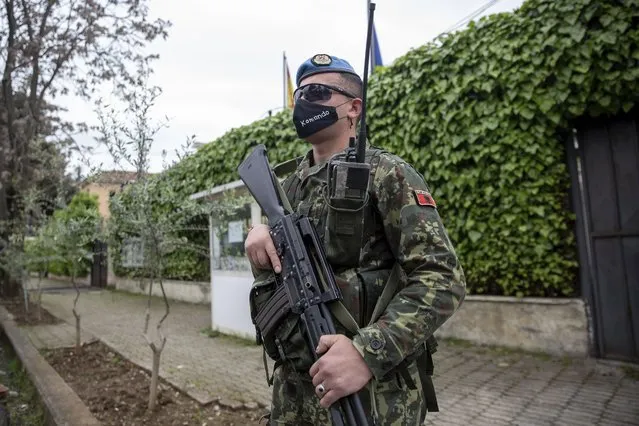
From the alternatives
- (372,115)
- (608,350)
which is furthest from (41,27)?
(608,350)

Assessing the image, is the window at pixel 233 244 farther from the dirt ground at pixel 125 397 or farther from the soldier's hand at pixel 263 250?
the soldier's hand at pixel 263 250

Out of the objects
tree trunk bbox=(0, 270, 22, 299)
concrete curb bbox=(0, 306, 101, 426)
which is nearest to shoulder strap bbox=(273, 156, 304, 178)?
concrete curb bbox=(0, 306, 101, 426)

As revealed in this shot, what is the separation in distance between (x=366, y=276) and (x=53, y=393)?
3.88m

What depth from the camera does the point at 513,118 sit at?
16.4 feet

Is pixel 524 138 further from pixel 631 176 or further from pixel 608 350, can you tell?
pixel 608 350

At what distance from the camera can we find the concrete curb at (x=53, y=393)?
338cm

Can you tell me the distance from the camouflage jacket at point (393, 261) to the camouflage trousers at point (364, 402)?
161 millimetres

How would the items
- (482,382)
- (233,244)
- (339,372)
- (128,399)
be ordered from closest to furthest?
(339,372)
(128,399)
(482,382)
(233,244)

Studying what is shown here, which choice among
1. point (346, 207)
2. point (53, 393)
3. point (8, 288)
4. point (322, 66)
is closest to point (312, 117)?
point (322, 66)

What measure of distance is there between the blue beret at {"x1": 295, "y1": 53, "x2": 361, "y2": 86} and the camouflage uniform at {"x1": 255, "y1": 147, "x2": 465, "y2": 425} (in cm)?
39

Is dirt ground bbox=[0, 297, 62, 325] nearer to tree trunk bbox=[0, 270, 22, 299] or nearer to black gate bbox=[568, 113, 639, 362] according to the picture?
tree trunk bbox=[0, 270, 22, 299]

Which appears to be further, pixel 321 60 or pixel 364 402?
pixel 321 60

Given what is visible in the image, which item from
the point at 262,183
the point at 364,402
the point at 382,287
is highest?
the point at 262,183

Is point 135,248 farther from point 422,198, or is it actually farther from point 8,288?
point 8,288
